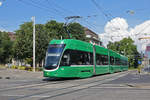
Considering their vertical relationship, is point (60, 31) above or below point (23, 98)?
above

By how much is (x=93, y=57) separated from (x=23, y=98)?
16724 mm

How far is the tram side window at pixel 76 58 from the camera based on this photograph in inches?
789

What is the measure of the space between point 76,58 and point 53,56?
274 centimetres

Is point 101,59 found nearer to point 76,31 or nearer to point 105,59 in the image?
point 105,59

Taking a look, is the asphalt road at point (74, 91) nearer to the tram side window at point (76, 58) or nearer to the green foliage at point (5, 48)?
the tram side window at point (76, 58)

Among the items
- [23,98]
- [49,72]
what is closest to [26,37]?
[49,72]

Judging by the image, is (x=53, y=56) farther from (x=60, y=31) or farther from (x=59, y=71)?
(x=60, y=31)

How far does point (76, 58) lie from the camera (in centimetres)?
2156

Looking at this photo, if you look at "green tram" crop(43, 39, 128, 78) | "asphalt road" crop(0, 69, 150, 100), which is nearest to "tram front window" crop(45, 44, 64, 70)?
"green tram" crop(43, 39, 128, 78)

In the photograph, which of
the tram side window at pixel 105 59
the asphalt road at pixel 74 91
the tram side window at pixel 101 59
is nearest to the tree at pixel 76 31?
the tram side window at pixel 105 59

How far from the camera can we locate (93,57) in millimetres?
25969

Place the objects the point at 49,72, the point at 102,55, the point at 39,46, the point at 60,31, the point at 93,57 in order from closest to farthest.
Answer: the point at 49,72 < the point at 93,57 < the point at 102,55 < the point at 39,46 < the point at 60,31

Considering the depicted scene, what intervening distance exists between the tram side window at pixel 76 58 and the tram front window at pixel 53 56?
1.76 feet

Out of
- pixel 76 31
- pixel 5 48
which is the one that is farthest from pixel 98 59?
pixel 5 48
